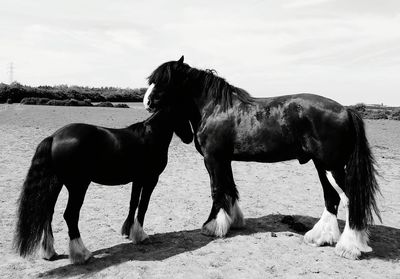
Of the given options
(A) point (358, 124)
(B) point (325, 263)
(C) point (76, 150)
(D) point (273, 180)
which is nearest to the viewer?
(C) point (76, 150)

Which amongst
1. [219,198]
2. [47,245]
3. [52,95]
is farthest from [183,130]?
[52,95]

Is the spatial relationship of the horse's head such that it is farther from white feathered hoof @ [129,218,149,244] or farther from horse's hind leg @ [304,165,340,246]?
horse's hind leg @ [304,165,340,246]

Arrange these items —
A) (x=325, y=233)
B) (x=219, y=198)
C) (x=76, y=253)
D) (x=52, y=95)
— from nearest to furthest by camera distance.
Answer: (x=76, y=253), (x=325, y=233), (x=219, y=198), (x=52, y=95)

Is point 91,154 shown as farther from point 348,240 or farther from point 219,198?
point 348,240

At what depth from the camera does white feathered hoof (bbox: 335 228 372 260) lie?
14.1 ft

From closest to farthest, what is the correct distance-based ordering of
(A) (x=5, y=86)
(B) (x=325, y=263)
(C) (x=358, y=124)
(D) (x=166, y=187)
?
(B) (x=325, y=263)
(C) (x=358, y=124)
(D) (x=166, y=187)
(A) (x=5, y=86)

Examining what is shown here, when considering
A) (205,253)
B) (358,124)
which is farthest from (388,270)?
(205,253)

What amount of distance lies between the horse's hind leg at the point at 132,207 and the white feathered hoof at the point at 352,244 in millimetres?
2518

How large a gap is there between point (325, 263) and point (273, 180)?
4618 mm

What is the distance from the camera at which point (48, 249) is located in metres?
4.05

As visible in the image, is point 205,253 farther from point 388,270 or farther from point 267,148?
point 388,270

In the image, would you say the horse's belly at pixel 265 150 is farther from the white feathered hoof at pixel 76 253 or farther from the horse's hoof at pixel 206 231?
the white feathered hoof at pixel 76 253

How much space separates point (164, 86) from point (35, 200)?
2.09 meters

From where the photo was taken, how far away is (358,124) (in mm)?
4441
